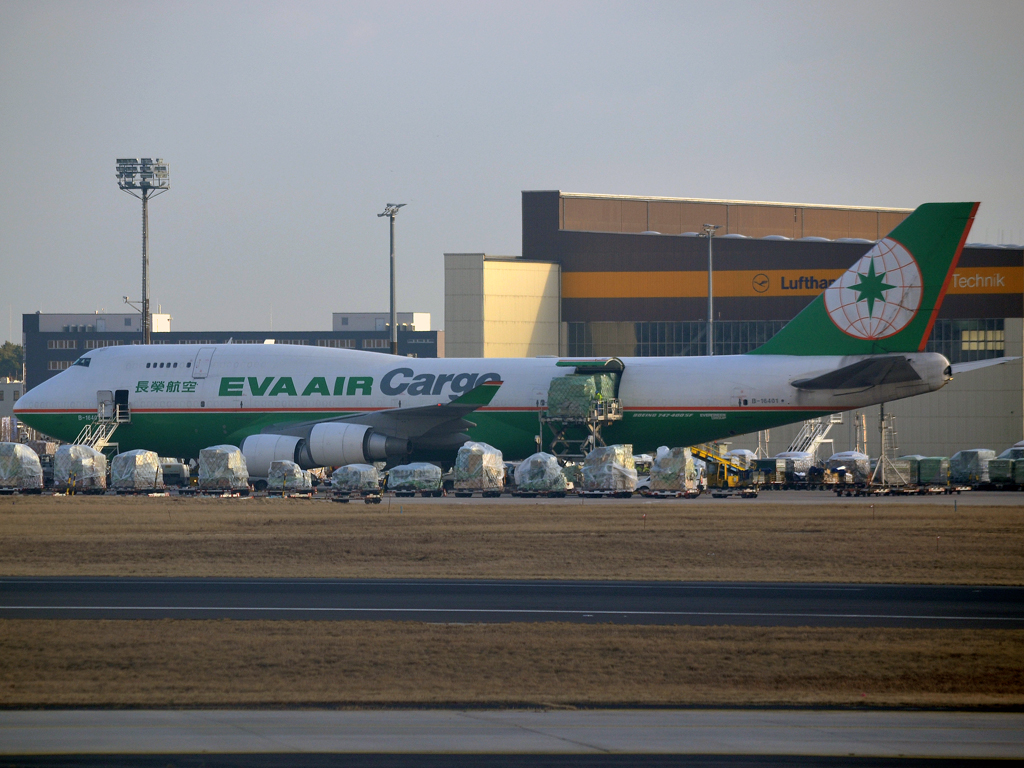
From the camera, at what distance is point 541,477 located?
40312 mm

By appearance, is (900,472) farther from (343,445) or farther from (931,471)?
(343,445)

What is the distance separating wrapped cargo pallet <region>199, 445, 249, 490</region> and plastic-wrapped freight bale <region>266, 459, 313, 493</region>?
101 centimetres

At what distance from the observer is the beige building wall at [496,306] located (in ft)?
223

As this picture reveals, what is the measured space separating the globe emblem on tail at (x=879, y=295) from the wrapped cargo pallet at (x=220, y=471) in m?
21.9

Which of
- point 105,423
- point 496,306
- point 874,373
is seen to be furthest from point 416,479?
point 496,306

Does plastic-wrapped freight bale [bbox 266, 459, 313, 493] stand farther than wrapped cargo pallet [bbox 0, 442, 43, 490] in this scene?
No

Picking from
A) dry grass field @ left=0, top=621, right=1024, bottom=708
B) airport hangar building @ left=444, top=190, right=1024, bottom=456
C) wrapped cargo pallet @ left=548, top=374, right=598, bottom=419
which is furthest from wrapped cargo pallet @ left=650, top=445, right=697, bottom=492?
airport hangar building @ left=444, top=190, right=1024, bottom=456

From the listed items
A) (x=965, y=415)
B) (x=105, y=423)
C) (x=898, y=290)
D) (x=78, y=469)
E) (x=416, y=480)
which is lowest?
(x=416, y=480)

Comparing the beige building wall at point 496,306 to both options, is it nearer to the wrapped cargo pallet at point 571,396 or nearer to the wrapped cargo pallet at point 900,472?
the wrapped cargo pallet at point 571,396

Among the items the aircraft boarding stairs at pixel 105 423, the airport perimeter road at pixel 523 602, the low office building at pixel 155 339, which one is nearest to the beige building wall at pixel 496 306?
the aircraft boarding stairs at pixel 105 423

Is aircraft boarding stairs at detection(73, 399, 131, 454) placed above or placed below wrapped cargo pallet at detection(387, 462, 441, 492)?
above

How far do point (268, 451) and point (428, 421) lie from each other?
5997 mm

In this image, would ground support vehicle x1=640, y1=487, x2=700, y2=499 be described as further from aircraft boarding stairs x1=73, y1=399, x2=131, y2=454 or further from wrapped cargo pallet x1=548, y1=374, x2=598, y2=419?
aircraft boarding stairs x1=73, y1=399, x2=131, y2=454

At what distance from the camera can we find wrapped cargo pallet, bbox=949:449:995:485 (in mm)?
48906
